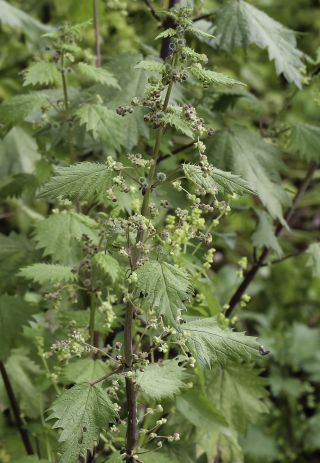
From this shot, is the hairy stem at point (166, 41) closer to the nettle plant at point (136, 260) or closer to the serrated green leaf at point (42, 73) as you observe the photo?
the nettle plant at point (136, 260)

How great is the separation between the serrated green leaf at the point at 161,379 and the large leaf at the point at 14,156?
1669mm

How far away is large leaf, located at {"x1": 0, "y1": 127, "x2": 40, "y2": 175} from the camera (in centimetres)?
316

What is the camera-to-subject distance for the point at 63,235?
1.95m

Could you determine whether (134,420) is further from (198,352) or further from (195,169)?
(195,169)

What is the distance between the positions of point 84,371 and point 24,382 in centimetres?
73

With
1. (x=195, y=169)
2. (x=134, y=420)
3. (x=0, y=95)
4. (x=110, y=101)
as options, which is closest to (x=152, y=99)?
(x=195, y=169)

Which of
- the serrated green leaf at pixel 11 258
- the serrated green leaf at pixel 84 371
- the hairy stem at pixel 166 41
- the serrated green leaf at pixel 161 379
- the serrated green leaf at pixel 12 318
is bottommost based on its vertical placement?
the serrated green leaf at pixel 12 318

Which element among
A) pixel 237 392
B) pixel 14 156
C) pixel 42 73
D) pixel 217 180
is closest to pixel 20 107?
pixel 42 73

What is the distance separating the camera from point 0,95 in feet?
12.5

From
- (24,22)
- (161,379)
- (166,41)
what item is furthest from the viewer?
(24,22)

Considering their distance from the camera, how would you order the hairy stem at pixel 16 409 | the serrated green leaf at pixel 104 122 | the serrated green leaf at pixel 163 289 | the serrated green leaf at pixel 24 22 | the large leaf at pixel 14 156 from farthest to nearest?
the large leaf at pixel 14 156 → the serrated green leaf at pixel 24 22 → the hairy stem at pixel 16 409 → the serrated green leaf at pixel 104 122 → the serrated green leaf at pixel 163 289

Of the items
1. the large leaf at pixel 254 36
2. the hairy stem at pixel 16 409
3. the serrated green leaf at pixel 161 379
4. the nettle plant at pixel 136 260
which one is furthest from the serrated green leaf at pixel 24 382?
the large leaf at pixel 254 36

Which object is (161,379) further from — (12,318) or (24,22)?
(24,22)

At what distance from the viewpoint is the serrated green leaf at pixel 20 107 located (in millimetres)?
1965
